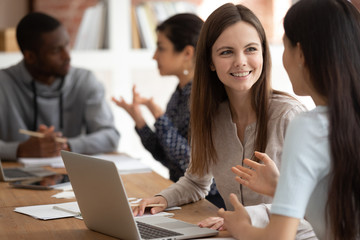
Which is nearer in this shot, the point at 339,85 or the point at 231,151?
the point at 339,85

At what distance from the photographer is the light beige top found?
5.89ft

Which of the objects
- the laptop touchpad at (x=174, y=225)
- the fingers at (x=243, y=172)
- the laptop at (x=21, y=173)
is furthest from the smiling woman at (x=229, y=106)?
the laptop at (x=21, y=173)

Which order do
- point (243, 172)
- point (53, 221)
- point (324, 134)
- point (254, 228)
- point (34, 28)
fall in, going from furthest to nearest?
point (34, 28) < point (53, 221) < point (243, 172) < point (254, 228) < point (324, 134)

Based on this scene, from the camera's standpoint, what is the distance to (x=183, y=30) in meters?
2.82

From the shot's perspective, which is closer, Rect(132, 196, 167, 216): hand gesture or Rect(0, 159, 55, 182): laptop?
Rect(132, 196, 167, 216): hand gesture

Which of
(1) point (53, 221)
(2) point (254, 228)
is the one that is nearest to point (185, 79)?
(1) point (53, 221)

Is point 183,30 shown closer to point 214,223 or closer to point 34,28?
point 34,28

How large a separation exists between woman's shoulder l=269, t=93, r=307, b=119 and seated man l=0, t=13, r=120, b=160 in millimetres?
1297

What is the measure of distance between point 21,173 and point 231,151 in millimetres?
978

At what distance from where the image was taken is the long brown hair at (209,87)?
1.91 meters

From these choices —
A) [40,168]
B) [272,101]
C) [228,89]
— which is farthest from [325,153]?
[40,168]

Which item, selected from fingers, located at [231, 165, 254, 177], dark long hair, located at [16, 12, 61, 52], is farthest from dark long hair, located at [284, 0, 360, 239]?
dark long hair, located at [16, 12, 61, 52]

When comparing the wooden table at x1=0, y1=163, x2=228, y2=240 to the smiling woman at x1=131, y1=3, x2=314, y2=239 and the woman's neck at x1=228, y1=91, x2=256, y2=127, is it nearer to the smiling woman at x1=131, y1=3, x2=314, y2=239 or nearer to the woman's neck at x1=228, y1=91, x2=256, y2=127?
the smiling woman at x1=131, y1=3, x2=314, y2=239

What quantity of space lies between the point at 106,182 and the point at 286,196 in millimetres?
448
